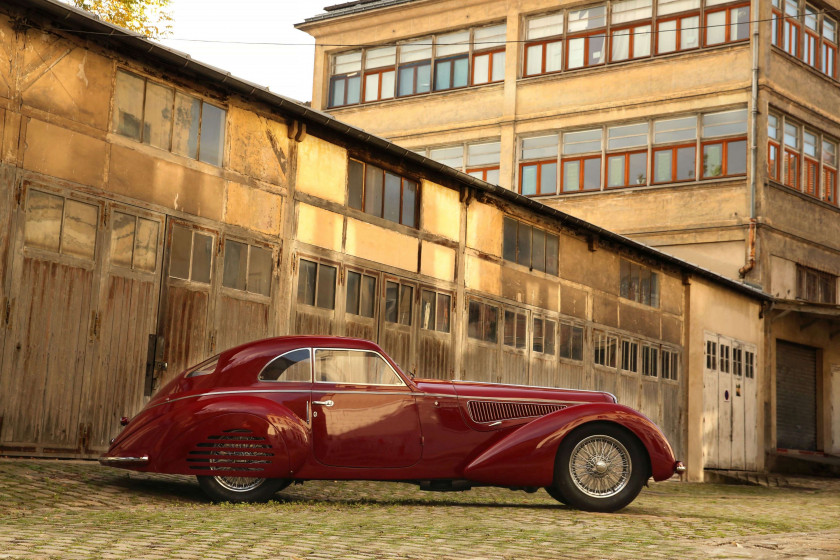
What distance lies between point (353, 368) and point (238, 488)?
1.37 m

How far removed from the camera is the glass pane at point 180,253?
12.1 m

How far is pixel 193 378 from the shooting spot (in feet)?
29.7

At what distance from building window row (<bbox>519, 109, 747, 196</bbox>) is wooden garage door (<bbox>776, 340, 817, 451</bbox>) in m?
5.03

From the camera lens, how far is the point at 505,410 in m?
9.58

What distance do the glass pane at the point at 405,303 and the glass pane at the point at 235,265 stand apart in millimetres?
3212

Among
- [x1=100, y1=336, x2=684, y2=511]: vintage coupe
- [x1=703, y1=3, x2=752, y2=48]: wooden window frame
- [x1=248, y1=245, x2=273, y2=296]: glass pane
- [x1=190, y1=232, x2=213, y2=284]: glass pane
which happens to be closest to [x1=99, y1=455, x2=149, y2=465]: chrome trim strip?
[x1=100, y1=336, x2=684, y2=511]: vintage coupe

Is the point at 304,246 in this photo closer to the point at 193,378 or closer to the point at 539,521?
the point at 193,378

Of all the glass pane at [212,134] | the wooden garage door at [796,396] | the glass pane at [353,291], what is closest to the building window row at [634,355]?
the wooden garage door at [796,396]

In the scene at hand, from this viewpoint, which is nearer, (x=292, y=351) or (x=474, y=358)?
(x=292, y=351)

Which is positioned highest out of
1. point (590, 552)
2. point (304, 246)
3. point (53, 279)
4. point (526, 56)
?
point (526, 56)

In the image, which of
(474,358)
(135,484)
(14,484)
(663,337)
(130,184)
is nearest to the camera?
(14,484)

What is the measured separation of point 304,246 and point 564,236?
23.7 feet

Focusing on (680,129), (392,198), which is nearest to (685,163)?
(680,129)

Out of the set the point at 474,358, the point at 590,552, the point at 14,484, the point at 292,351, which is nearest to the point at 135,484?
the point at 14,484
